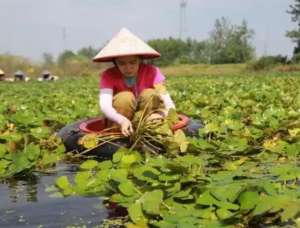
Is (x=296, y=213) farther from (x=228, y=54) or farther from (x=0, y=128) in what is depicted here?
(x=228, y=54)

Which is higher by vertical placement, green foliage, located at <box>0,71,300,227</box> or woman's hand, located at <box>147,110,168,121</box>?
woman's hand, located at <box>147,110,168,121</box>

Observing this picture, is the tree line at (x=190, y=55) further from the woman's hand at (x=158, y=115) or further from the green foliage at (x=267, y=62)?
the woman's hand at (x=158, y=115)

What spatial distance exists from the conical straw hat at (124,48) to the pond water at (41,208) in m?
1.06

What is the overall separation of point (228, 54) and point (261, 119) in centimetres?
5166

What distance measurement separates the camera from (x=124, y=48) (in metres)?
4.04

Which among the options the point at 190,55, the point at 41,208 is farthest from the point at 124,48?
the point at 190,55

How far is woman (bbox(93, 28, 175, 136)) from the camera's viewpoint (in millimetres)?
4062

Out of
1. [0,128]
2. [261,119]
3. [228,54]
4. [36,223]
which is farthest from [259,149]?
[228,54]

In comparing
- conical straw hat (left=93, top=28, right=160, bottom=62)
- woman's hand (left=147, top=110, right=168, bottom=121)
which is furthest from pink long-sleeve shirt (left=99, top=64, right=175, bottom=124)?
woman's hand (left=147, top=110, right=168, bottom=121)

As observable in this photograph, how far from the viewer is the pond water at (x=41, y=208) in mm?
2506

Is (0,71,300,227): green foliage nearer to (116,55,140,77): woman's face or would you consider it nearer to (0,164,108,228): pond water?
(0,164,108,228): pond water

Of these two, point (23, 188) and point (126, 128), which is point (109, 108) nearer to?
point (126, 128)

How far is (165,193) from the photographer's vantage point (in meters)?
2.47

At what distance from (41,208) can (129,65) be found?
62.6 inches
